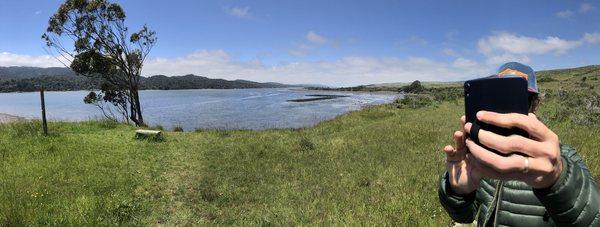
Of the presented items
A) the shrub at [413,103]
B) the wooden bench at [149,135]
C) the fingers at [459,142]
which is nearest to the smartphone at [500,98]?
the fingers at [459,142]

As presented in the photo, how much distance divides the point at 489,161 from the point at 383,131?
17.7 meters

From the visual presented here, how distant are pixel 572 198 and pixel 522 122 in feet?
2.60

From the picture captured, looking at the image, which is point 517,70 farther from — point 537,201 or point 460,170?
point 537,201

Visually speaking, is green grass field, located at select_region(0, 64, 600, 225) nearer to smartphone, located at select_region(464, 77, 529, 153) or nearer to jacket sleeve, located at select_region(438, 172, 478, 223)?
jacket sleeve, located at select_region(438, 172, 478, 223)

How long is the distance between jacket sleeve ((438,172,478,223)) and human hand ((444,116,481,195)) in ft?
0.80

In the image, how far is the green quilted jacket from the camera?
75.7 inches

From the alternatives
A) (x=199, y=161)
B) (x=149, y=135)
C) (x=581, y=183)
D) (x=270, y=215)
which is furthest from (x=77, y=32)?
(x=581, y=183)

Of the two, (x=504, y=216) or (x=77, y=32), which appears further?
(x=77, y=32)

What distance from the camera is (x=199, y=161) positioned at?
A: 13.9 meters

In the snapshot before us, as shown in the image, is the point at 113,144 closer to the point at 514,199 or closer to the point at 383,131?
the point at 383,131

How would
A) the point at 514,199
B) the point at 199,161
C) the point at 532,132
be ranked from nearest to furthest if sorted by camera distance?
the point at 532,132 → the point at 514,199 → the point at 199,161

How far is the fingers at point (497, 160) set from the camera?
1505 mm

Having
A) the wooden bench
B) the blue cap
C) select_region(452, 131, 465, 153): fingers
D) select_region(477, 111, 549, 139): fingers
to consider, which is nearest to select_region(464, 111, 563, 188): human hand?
select_region(477, 111, 549, 139): fingers

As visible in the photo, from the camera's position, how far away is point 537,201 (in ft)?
10.3
